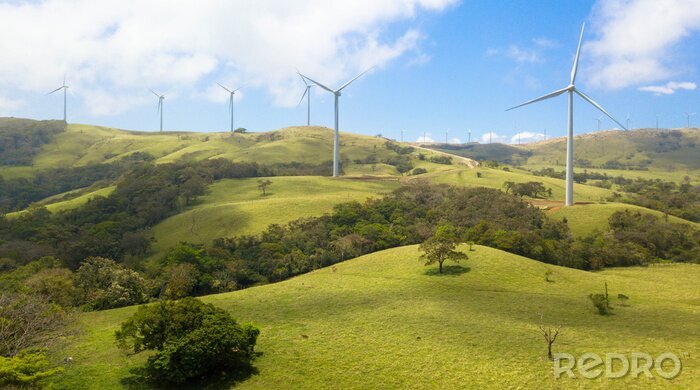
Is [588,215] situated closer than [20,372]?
No

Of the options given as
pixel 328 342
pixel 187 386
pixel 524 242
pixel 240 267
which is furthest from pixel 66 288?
pixel 524 242

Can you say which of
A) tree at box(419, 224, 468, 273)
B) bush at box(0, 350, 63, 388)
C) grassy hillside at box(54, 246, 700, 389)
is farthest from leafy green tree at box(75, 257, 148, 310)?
tree at box(419, 224, 468, 273)

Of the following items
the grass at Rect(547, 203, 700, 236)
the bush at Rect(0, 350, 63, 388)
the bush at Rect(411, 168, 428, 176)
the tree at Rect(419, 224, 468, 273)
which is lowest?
the bush at Rect(0, 350, 63, 388)

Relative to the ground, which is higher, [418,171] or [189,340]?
[418,171]

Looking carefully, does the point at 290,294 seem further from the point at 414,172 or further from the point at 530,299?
the point at 414,172

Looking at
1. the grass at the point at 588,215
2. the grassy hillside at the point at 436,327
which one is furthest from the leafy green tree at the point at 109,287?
the grass at the point at 588,215

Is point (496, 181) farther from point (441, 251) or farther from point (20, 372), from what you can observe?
point (20, 372)

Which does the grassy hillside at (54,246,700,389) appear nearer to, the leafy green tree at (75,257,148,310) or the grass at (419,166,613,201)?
the leafy green tree at (75,257,148,310)

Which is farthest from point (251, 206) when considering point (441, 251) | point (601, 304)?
point (601, 304)
